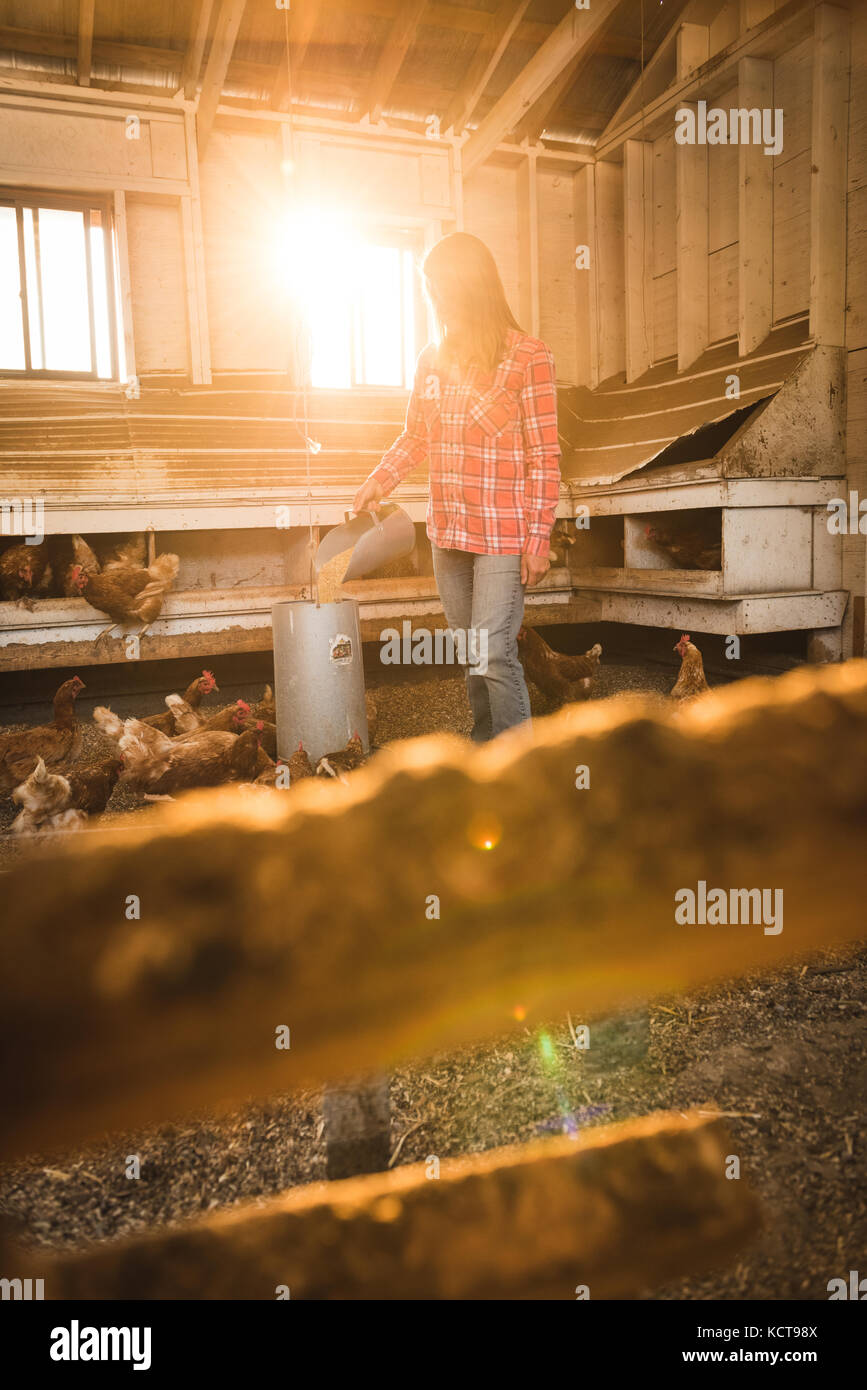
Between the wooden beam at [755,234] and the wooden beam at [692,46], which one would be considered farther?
the wooden beam at [692,46]

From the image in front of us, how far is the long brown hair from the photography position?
97.0 inches

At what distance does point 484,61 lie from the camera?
5.02 meters

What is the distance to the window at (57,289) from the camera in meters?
4.90

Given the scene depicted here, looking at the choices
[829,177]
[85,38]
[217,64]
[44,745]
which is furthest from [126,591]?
[829,177]

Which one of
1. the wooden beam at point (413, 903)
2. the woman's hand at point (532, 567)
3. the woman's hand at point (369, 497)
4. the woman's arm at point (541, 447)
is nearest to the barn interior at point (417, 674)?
the wooden beam at point (413, 903)

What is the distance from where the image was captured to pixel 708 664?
449cm

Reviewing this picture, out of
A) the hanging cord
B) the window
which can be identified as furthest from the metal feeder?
the window

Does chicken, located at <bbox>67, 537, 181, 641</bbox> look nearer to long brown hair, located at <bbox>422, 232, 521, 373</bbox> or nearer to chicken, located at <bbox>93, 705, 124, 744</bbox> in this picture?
chicken, located at <bbox>93, 705, 124, 744</bbox>

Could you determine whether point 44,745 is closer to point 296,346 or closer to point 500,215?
point 296,346

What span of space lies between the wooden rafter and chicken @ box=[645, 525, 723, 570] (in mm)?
3304

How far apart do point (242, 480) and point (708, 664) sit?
8.48 feet

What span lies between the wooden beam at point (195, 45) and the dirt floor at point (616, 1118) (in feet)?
16.6

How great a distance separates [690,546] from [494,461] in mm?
1880

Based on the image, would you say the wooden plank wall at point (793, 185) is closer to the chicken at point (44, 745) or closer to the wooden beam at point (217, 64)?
the wooden beam at point (217, 64)
